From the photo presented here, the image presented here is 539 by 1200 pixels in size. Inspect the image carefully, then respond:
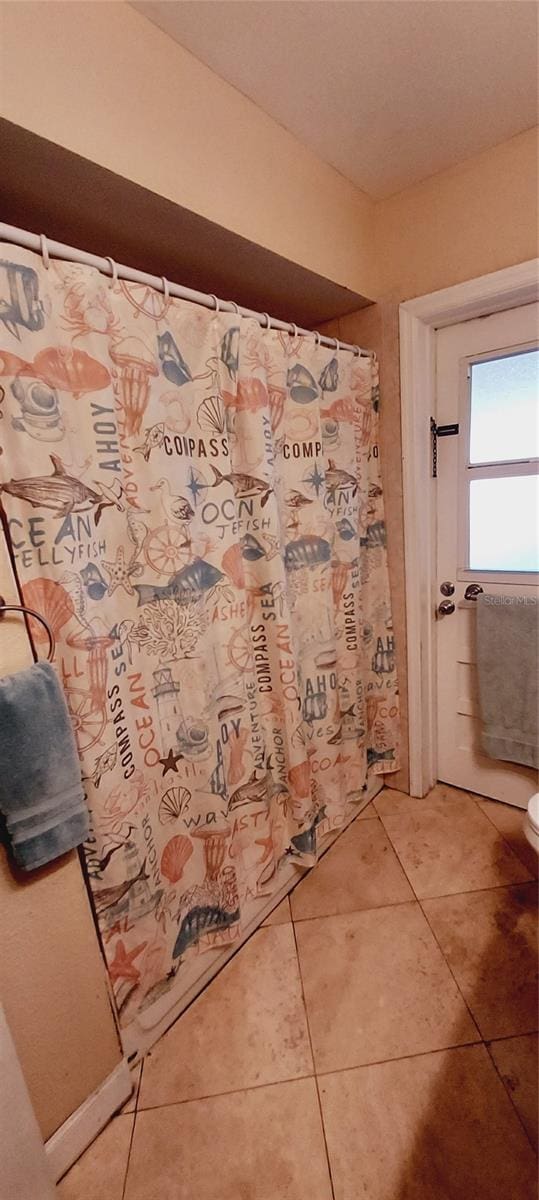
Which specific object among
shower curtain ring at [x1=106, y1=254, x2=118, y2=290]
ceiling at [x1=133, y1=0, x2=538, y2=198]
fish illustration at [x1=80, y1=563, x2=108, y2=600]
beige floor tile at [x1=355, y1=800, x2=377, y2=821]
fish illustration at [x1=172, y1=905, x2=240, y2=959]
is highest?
ceiling at [x1=133, y1=0, x2=538, y2=198]

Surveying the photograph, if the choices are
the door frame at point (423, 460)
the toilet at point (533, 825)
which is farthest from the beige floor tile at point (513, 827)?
the toilet at point (533, 825)

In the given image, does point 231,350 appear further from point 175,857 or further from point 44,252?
point 175,857

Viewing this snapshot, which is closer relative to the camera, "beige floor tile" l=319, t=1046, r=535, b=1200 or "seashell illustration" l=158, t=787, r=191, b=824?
"beige floor tile" l=319, t=1046, r=535, b=1200

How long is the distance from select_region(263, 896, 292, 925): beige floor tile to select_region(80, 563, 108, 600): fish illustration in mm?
1243

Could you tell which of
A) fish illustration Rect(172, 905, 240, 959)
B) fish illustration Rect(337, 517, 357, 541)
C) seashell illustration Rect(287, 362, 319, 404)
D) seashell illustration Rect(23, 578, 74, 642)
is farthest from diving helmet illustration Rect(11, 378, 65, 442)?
fish illustration Rect(172, 905, 240, 959)

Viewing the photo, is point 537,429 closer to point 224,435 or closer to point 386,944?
point 224,435

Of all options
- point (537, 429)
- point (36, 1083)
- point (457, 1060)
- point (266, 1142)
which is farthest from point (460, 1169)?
point (537, 429)

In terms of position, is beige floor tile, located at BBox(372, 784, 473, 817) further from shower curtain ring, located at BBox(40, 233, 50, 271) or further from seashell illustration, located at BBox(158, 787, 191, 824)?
shower curtain ring, located at BBox(40, 233, 50, 271)

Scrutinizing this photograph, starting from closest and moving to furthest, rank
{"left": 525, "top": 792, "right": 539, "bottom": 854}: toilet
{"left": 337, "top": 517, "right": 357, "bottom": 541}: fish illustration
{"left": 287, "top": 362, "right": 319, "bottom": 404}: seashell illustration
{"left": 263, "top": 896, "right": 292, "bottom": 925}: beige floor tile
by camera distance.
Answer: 1. {"left": 525, "top": 792, "right": 539, "bottom": 854}: toilet
2. {"left": 287, "top": 362, "right": 319, "bottom": 404}: seashell illustration
3. {"left": 263, "top": 896, "right": 292, "bottom": 925}: beige floor tile
4. {"left": 337, "top": 517, "right": 357, "bottom": 541}: fish illustration

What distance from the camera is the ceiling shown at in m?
0.89

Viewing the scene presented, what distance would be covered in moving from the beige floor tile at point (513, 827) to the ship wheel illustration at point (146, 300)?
75.7 inches

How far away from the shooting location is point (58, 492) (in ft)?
2.68

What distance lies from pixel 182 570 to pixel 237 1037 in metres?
1.21

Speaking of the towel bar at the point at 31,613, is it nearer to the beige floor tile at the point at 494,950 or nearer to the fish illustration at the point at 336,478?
the fish illustration at the point at 336,478
